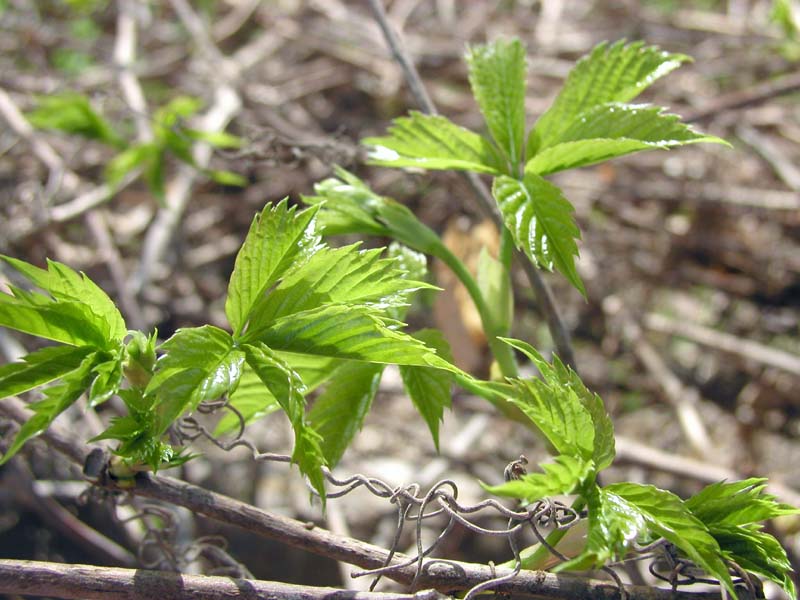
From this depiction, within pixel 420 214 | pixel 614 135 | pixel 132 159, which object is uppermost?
pixel 420 214

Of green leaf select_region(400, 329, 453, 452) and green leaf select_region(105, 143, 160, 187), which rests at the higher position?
green leaf select_region(105, 143, 160, 187)

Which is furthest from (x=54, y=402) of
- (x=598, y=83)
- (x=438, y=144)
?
(x=598, y=83)

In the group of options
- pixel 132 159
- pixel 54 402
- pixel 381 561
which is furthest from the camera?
pixel 132 159

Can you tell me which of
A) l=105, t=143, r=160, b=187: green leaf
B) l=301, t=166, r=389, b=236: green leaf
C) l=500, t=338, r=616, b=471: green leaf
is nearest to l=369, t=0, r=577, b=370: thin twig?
l=301, t=166, r=389, b=236: green leaf

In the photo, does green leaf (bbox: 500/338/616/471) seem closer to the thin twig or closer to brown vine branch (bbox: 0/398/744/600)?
brown vine branch (bbox: 0/398/744/600)

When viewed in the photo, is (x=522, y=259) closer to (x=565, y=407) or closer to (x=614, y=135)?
(x=614, y=135)

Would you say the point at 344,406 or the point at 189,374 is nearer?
the point at 189,374

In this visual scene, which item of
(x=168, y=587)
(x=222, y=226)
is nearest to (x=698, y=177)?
(x=222, y=226)
